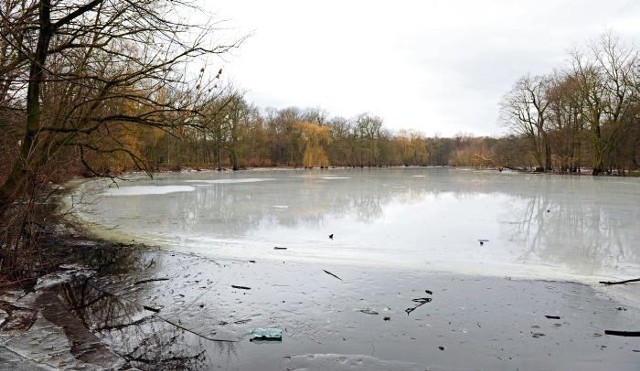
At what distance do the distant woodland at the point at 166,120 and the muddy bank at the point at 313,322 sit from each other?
1.59 meters

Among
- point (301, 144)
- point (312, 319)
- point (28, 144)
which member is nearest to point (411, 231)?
point (312, 319)

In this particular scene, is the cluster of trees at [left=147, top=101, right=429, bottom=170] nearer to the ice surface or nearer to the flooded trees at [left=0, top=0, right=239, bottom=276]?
the ice surface

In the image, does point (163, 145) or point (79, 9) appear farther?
point (163, 145)

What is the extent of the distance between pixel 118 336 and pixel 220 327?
2.72ft

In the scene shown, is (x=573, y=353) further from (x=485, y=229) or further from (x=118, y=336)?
(x=485, y=229)

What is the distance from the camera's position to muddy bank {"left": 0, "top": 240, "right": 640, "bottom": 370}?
314 cm

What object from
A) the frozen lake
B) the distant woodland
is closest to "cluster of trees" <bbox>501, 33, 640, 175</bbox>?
the distant woodland

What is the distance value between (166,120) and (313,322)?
327cm

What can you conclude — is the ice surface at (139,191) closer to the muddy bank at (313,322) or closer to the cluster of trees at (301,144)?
the muddy bank at (313,322)

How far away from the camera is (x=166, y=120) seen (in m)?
5.50

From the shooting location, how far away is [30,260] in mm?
5098

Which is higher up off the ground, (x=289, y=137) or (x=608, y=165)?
(x=289, y=137)

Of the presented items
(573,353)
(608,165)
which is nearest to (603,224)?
(573,353)

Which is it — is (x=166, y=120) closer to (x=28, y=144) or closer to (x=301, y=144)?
(x=28, y=144)
